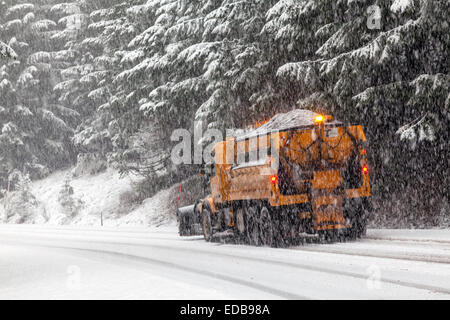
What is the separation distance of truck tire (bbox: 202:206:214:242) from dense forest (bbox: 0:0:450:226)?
4.22 meters

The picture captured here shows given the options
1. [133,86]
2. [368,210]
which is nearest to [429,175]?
[368,210]

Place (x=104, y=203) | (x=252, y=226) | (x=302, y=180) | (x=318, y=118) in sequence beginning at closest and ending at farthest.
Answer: (x=302, y=180)
(x=318, y=118)
(x=252, y=226)
(x=104, y=203)

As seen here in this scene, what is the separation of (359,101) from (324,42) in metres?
3.26

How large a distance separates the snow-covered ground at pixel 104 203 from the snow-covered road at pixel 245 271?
1322cm

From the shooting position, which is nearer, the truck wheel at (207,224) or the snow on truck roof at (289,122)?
the snow on truck roof at (289,122)

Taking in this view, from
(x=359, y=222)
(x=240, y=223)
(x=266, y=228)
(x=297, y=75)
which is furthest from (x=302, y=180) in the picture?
(x=297, y=75)

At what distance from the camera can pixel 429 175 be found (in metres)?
16.9

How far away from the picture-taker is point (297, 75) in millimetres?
17531

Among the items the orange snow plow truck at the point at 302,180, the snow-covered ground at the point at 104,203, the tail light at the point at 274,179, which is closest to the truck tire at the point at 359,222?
the orange snow plow truck at the point at 302,180

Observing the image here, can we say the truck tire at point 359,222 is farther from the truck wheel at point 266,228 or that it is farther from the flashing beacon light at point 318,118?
the flashing beacon light at point 318,118

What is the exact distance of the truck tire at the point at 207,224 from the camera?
16.7 metres

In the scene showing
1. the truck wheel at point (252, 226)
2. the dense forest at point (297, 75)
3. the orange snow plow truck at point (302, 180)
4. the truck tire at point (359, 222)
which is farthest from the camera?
the dense forest at point (297, 75)

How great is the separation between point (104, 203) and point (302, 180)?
74.8ft

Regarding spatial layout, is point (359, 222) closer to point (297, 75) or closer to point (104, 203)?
point (297, 75)
